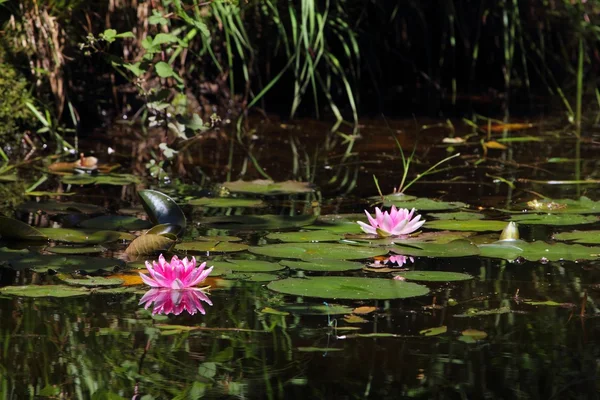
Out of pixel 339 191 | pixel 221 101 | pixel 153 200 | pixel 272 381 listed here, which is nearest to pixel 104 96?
pixel 221 101

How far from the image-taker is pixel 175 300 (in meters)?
2.37

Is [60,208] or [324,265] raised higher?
[60,208]

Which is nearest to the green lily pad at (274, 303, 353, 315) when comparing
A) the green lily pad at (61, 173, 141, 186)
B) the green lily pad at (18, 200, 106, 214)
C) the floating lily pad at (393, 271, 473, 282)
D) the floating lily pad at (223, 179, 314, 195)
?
the floating lily pad at (393, 271, 473, 282)

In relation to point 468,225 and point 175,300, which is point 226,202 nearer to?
point 468,225

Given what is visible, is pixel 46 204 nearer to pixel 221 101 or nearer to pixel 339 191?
pixel 339 191

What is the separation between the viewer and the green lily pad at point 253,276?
254 cm

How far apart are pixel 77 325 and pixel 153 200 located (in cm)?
96

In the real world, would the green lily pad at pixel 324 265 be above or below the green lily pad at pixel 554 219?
below

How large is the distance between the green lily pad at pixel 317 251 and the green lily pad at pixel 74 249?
1.33ft

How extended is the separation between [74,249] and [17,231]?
195mm

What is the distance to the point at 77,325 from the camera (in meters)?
2.19

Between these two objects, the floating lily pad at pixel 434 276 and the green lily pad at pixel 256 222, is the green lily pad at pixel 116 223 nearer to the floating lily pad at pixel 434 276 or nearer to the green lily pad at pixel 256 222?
the green lily pad at pixel 256 222

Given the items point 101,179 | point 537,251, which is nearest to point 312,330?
point 537,251

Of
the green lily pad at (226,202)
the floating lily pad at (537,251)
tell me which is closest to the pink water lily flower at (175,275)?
the floating lily pad at (537,251)
